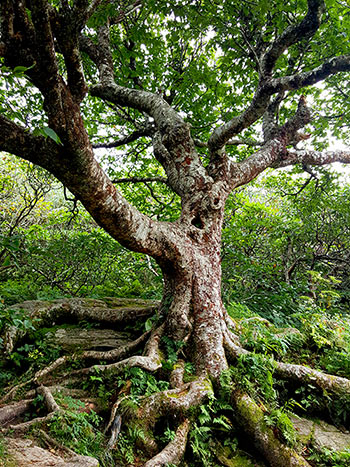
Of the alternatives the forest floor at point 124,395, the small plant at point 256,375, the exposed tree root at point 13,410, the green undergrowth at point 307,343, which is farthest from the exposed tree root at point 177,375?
the exposed tree root at point 13,410

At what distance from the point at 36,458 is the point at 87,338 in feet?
6.83

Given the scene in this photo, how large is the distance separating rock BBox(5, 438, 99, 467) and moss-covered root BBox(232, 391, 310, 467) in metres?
1.51

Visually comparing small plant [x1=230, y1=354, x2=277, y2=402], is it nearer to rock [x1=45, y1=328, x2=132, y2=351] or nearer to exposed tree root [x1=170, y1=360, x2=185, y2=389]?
exposed tree root [x1=170, y1=360, x2=185, y2=389]

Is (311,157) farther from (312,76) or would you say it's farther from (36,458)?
(36,458)

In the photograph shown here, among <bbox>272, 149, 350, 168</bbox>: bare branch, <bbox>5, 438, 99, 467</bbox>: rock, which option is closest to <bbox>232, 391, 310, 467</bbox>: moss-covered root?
<bbox>5, 438, 99, 467</bbox>: rock

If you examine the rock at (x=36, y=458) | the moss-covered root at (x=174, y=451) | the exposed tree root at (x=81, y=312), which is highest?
the exposed tree root at (x=81, y=312)

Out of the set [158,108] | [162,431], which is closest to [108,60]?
[158,108]

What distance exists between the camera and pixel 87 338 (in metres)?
3.85

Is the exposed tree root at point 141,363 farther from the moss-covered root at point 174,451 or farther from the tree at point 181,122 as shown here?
the moss-covered root at point 174,451

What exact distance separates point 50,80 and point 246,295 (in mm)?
6560

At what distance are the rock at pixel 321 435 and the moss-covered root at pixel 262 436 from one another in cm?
47

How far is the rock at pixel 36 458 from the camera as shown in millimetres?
1733

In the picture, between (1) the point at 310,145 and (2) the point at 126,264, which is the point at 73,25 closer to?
(2) the point at 126,264

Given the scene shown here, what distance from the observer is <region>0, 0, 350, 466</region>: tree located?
79.7 inches
